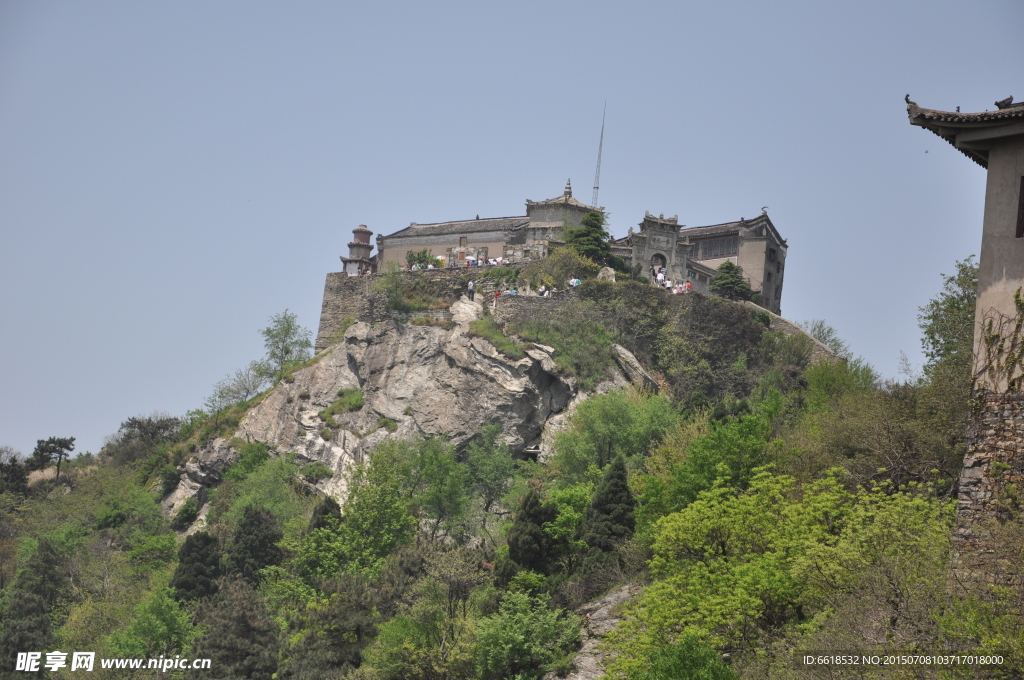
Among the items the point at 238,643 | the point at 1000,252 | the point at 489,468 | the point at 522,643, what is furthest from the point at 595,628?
the point at 1000,252

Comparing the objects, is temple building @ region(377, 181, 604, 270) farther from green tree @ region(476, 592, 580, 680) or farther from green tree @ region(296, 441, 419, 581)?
green tree @ region(476, 592, 580, 680)

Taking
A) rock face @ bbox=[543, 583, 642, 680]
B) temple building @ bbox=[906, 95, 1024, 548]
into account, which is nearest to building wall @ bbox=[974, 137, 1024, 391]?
temple building @ bbox=[906, 95, 1024, 548]

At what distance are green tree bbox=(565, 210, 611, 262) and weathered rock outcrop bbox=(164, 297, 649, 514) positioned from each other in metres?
5.62

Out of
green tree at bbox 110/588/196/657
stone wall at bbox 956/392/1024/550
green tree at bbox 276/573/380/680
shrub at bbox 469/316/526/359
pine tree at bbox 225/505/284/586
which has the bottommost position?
green tree at bbox 110/588/196/657

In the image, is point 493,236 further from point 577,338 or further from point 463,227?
point 577,338

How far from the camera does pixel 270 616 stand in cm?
4291

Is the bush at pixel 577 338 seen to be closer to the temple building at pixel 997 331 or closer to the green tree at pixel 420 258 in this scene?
the green tree at pixel 420 258

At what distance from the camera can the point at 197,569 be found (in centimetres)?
4791

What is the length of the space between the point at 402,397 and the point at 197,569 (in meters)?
12.4

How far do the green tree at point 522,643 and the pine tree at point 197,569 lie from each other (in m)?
15.9

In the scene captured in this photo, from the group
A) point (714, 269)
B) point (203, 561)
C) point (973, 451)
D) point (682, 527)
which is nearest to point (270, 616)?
point (203, 561)

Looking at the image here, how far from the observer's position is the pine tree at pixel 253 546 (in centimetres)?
4784

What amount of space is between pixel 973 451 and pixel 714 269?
4129cm

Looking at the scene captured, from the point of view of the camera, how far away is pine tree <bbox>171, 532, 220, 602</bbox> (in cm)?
4712
